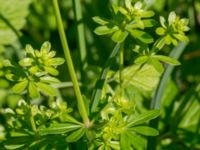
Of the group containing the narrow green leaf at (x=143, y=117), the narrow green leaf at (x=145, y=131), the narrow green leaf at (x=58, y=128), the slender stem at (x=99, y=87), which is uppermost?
the slender stem at (x=99, y=87)

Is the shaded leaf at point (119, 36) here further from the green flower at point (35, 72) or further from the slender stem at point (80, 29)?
the slender stem at point (80, 29)

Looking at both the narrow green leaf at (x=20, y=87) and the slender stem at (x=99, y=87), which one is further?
the slender stem at (x=99, y=87)

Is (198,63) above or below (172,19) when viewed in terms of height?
below

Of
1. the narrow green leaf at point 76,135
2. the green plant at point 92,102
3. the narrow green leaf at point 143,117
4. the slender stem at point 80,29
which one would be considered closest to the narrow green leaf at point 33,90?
the green plant at point 92,102

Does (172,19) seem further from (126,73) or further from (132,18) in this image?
(126,73)

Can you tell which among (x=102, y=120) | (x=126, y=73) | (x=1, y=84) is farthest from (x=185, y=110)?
(x=102, y=120)
